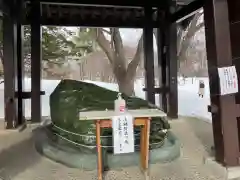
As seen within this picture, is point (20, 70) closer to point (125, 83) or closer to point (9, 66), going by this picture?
point (9, 66)

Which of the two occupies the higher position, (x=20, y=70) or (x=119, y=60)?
(x=119, y=60)

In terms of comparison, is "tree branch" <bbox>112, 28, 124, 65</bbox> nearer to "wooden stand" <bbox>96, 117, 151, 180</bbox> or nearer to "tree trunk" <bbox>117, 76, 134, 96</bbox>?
"tree trunk" <bbox>117, 76, 134, 96</bbox>

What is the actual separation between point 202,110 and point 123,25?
7.69ft

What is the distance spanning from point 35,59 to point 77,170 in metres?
2.51

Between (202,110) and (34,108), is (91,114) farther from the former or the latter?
(202,110)

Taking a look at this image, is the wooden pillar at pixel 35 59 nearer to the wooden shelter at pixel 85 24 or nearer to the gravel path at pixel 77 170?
the wooden shelter at pixel 85 24

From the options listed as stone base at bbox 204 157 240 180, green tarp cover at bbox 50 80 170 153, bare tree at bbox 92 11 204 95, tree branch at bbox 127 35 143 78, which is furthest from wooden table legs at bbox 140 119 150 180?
tree branch at bbox 127 35 143 78

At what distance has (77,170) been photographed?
9.02 ft

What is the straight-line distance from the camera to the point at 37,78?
465cm

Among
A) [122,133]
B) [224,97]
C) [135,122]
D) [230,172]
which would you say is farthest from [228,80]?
[122,133]

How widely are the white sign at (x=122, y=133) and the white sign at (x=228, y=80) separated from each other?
90 centimetres

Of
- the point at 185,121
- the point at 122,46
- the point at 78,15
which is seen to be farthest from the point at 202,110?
the point at 78,15

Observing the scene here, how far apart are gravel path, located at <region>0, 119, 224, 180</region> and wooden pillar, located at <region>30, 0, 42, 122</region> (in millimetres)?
1021

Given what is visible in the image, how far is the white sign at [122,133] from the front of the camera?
232cm
